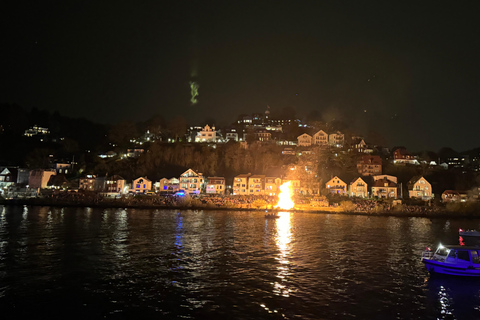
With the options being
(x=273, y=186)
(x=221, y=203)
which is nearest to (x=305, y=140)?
(x=273, y=186)

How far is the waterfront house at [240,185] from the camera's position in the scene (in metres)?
83.2

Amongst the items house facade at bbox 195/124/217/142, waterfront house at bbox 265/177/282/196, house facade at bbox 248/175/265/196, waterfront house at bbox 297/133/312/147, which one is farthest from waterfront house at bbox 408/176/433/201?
house facade at bbox 195/124/217/142

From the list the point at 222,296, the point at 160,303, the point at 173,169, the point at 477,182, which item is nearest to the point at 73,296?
the point at 160,303

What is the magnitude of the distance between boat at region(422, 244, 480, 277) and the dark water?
587 mm

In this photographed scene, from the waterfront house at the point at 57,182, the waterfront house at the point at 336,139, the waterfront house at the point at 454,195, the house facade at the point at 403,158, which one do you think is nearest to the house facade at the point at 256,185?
the waterfront house at the point at 336,139

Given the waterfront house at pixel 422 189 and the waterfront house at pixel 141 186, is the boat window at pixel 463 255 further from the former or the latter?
the waterfront house at pixel 141 186

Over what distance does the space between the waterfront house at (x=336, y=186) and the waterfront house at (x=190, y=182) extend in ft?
113

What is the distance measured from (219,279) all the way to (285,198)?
196ft

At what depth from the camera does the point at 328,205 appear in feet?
226

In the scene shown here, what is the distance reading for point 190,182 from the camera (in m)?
84.2

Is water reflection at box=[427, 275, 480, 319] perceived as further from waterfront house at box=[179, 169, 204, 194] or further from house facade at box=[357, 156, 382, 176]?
house facade at box=[357, 156, 382, 176]

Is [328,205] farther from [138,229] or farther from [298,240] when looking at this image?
[138,229]

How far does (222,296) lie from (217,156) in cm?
8289

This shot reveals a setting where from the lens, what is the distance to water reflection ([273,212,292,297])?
57.0ft
